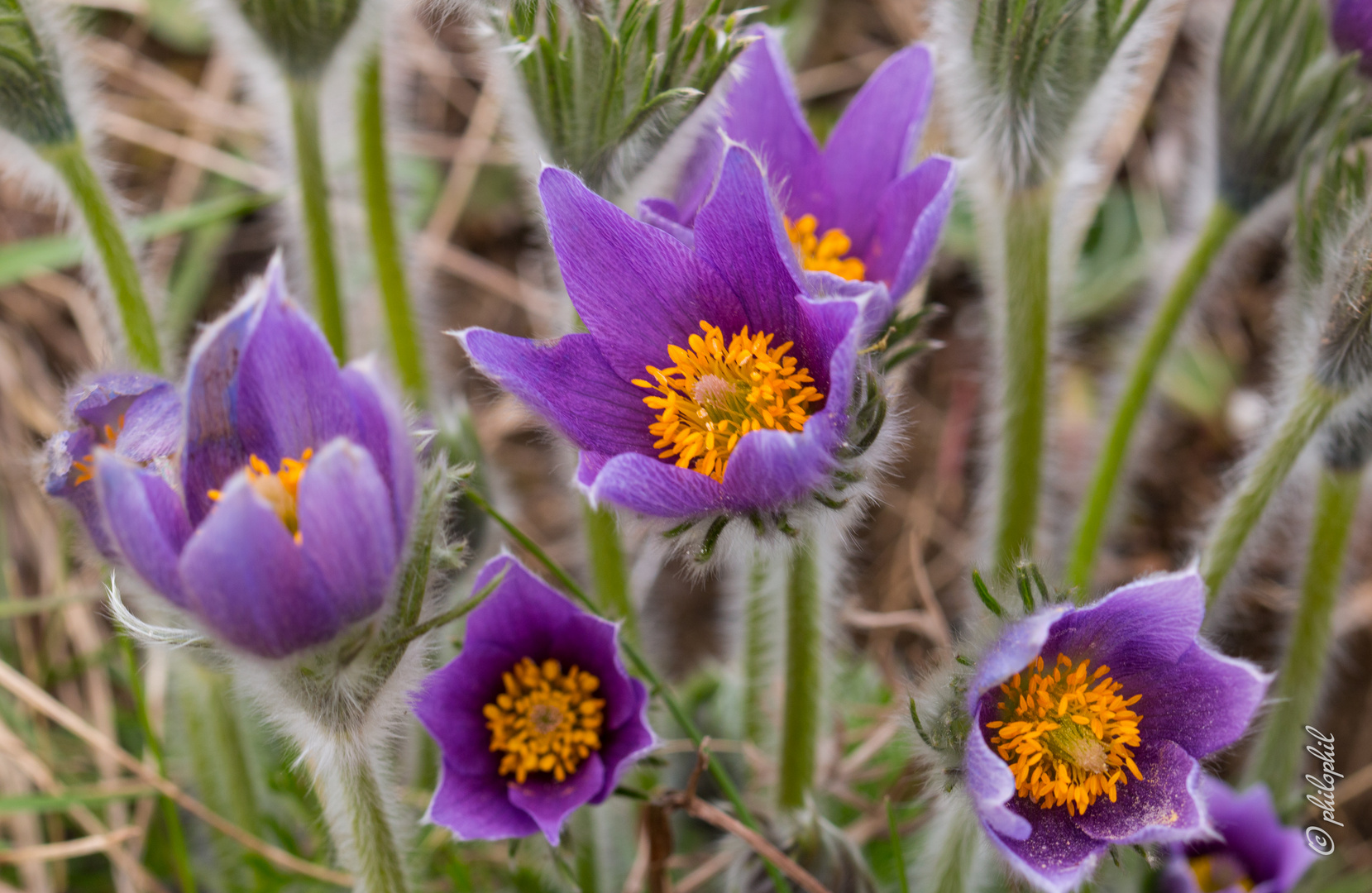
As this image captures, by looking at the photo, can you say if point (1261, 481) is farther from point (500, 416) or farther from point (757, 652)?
point (500, 416)

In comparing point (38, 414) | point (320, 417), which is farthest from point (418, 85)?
point (320, 417)

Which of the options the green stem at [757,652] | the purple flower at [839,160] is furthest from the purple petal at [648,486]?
the green stem at [757,652]

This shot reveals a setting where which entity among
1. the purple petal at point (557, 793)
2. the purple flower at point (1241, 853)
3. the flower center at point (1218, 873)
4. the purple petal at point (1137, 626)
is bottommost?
the flower center at point (1218, 873)

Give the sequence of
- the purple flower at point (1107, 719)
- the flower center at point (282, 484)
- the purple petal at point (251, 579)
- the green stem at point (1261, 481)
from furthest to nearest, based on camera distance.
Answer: the green stem at point (1261, 481), the purple flower at point (1107, 719), the flower center at point (282, 484), the purple petal at point (251, 579)

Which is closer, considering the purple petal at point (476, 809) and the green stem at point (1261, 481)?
the purple petal at point (476, 809)

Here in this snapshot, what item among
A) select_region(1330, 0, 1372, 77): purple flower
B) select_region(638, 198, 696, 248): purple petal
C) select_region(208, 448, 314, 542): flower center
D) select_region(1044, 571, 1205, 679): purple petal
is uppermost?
select_region(1330, 0, 1372, 77): purple flower

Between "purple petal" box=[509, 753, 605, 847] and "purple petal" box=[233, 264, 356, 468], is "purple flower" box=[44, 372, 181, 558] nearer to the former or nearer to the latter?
"purple petal" box=[233, 264, 356, 468]

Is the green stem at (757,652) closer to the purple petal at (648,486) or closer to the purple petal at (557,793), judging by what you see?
the purple petal at (557,793)

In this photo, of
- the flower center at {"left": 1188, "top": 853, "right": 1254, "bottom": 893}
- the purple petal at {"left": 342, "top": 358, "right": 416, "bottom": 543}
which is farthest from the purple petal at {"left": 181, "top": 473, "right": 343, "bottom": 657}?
the flower center at {"left": 1188, "top": 853, "right": 1254, "bottom": 893}
